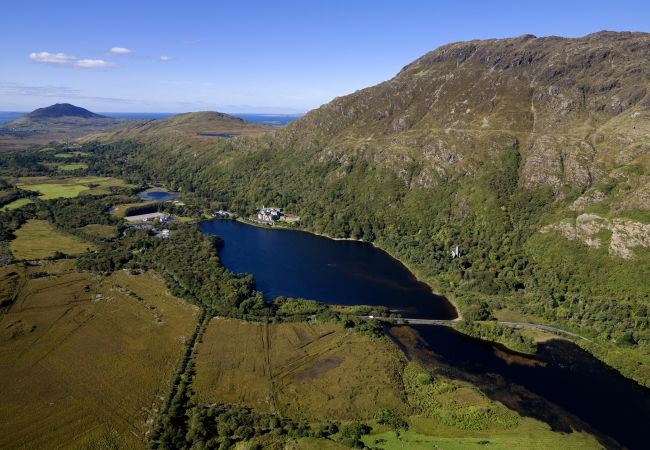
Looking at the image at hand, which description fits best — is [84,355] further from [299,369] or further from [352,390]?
[352,390]

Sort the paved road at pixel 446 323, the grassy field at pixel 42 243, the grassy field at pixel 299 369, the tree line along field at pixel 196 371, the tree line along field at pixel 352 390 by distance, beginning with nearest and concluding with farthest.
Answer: the tree line along field at pixel 352 390
the tree line along field at pixel 196 371
the grassy field at pixel 299 369
the paved road at pixel 446 323
the grassy field at pixel 42 243

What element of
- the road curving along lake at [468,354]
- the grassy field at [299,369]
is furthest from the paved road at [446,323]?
the grassy field at [299,369]

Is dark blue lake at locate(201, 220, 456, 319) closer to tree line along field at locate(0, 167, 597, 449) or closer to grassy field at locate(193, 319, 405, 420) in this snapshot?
tree line along field at locate(0, 167, 597, 449)

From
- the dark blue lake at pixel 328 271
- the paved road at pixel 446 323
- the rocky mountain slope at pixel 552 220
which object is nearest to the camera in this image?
the paved road at pixel 446 323

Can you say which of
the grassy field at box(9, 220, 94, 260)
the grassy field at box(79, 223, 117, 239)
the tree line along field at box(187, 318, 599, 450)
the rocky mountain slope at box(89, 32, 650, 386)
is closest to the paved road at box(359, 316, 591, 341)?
the rocky mountain slope at box(89, 32, 650, 386)

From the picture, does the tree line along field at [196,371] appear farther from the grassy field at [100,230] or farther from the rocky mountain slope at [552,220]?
the grassy field at [100,230]

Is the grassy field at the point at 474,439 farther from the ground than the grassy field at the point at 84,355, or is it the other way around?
the grassy field at the point at 84,355

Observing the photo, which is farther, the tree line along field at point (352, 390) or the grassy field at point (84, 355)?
the grassy field at point (84, 355)

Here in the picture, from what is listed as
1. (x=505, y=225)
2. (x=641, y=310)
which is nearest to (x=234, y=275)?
(x=505, y=225)
